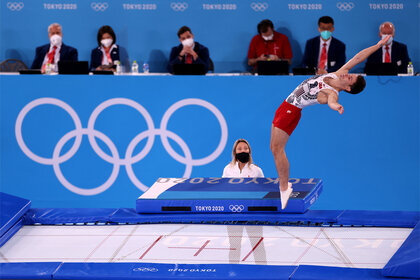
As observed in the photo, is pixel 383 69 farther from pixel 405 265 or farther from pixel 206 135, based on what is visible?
pixel 405 265

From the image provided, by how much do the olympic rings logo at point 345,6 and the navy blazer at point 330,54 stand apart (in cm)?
114

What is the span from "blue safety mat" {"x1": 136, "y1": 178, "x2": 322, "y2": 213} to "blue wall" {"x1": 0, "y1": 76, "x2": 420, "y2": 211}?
199 centimetres

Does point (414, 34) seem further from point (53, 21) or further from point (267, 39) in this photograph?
point (53, 21)

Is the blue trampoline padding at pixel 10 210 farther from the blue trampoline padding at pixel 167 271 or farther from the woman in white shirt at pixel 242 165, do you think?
the woman in white shirt at pixel 242 165

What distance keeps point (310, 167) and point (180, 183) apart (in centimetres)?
226

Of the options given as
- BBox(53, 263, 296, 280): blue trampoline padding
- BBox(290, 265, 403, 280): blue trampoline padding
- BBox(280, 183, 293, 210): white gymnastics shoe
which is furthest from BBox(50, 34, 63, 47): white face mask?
BBox(290, 265, 403, 280): blue trampoline padding

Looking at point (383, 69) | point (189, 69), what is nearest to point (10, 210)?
point (189, 69)

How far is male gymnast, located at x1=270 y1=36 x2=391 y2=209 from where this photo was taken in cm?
410

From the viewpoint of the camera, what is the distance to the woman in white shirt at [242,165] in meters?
6.24

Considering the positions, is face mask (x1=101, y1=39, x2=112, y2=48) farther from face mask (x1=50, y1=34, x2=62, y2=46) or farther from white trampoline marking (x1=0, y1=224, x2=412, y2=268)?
white trampoline marking (x1=0, y1=224, x2=412, y2=268)

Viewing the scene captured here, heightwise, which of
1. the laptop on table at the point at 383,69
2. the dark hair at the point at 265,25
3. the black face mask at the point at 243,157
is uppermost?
the dark hair at the point at 265,25

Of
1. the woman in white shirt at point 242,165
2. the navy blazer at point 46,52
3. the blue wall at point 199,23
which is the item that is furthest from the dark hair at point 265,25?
the woman in white shirt at point 242,165

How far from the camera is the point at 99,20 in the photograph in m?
9.84

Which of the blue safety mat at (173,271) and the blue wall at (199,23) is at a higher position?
the blue wall at (199,23)
